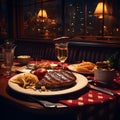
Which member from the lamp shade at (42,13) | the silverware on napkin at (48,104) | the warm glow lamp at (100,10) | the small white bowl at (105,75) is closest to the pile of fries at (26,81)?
the silverware on napkin at (48,104)

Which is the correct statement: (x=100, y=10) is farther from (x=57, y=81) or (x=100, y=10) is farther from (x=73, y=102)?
(x=73, y=102)

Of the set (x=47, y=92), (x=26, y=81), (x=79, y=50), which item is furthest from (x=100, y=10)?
(x=47, y=92)

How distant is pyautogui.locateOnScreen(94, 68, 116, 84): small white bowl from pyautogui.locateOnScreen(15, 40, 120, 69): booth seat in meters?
1.27

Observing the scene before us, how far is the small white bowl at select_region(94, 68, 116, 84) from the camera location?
1286mm

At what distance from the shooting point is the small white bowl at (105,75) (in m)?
1.29

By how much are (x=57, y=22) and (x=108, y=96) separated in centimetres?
362

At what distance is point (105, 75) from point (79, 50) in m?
2.30

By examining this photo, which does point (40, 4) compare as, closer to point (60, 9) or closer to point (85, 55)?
point (60, 9)

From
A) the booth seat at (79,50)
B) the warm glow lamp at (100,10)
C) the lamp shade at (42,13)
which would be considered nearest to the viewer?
the booth seat at (79,50)

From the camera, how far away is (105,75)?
1.30 m

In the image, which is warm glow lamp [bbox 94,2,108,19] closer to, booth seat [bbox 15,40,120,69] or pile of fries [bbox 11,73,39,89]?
booth seat [bbox 15,40,120,69]

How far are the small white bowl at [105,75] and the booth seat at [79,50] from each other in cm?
127

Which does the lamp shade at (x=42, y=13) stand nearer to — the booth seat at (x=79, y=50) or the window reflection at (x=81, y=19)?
the window reflection at (x=81, y=19)

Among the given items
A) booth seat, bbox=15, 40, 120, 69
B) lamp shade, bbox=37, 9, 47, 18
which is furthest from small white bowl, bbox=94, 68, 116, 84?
lamp shade, bbox=37, 9, 47, 18
